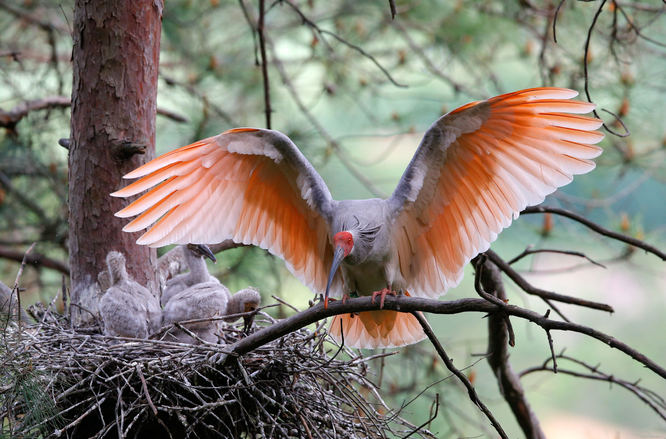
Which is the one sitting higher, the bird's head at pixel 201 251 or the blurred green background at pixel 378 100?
the blurred green background at pixel 378 100

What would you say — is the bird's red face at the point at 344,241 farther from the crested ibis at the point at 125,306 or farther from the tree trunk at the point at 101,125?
the tree trunk at the point at 101,125

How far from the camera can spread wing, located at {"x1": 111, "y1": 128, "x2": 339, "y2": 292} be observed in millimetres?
3691

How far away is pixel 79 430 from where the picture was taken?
131 inches

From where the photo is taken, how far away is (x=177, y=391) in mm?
3270

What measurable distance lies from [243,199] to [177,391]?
110 centimetres

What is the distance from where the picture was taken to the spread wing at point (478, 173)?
134 inches

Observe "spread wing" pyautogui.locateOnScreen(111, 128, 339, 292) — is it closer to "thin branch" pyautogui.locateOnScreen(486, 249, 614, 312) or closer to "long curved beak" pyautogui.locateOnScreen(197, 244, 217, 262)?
"long curved beak" pyautogui.locateOnScreen(197, 244, 217, 262)

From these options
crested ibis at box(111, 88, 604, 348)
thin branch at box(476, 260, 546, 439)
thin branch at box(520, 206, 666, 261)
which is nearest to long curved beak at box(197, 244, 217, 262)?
crested ibis at box(111, 88, 604, 348)

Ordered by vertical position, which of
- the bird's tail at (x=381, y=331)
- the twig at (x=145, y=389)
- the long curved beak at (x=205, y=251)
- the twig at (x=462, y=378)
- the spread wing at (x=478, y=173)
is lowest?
the twig at (x=145, y=389)

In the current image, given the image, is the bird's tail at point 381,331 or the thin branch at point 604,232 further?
the bird's tail at point 381,331

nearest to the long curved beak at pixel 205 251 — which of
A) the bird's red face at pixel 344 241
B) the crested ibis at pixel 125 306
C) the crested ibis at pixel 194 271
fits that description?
the crested ibis at pixel 194 271

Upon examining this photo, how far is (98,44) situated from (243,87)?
151 inches

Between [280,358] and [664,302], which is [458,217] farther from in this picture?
[664,302]

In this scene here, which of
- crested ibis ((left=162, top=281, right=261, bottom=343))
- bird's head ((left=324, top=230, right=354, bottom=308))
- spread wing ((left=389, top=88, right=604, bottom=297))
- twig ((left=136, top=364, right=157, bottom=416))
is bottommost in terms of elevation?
twig ((left=136, top=364, right=157, bottom=416))
